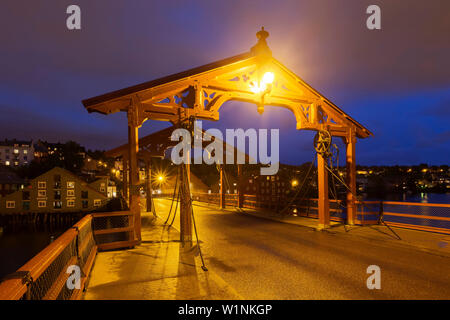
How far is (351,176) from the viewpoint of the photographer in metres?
11.2

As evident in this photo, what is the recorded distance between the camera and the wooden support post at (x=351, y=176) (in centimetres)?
1089

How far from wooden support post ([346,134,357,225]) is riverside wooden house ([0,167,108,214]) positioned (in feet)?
210

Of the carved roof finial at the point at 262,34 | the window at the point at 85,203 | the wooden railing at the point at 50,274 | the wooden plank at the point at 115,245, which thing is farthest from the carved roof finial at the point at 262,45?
the window at the point at 85,203

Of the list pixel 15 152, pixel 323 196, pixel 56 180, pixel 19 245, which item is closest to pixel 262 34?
pixel 323 196

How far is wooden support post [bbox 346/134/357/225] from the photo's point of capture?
10.9 metres

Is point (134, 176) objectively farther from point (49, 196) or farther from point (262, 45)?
point (49, 196)

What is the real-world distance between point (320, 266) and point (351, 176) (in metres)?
6.66

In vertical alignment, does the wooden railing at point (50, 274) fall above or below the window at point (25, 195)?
above

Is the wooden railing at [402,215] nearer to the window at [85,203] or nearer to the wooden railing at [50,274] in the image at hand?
the wooden railing at [50,274]

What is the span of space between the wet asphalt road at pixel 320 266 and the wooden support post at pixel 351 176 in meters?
2.27

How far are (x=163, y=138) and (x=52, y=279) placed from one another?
46.3 ft

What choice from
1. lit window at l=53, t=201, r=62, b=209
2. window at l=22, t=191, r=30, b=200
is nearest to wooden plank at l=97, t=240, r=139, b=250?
lit window at l=53, t=201, r=62, b=209

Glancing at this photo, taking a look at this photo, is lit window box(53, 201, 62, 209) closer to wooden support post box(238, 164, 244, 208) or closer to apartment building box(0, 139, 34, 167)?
wooden support post box(238, 164, 244, 208)
